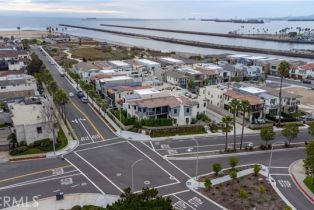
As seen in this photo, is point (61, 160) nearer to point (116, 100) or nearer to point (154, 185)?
point (154, 185)

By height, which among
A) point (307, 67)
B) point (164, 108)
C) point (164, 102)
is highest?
point (307, 67)

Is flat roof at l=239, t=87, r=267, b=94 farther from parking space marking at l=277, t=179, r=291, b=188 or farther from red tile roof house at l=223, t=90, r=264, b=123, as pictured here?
parking space marking at l=277, t=179, r=291, b=188

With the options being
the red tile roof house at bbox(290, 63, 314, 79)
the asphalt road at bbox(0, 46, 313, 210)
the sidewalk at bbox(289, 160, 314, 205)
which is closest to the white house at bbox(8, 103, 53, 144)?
the asphalt road at bbox(0, 46, 313, 210)

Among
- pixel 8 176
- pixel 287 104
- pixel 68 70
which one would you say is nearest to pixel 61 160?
pixel 8 176

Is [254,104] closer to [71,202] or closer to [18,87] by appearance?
[71,202]

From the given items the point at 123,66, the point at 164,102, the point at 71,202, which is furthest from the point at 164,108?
the point at 123,66

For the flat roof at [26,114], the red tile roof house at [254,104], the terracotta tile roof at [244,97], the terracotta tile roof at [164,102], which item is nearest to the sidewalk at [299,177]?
the red tile roof house at [254,104]
